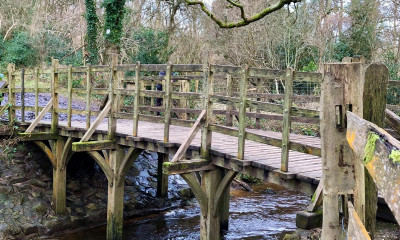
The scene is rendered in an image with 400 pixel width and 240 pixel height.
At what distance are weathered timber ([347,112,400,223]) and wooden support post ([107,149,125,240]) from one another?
700cm

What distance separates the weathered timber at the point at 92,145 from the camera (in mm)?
7582

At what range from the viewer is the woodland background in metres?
17.5

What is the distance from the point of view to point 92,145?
7.71 m

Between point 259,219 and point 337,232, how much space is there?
309 inches

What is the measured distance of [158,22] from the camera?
21.1 m

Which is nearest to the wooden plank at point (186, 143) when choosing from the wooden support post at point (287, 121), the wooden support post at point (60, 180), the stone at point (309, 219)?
the wooden support post at point (287, 121)

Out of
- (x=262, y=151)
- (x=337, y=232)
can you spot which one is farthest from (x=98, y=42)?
(x=337, y=232)

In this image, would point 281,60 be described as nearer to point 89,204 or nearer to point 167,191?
point 167,191

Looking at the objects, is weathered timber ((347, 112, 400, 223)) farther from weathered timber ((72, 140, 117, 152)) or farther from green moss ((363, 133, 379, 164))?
weathered timber ((72, 140, 117, 152))

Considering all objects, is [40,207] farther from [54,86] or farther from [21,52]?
[21,52]

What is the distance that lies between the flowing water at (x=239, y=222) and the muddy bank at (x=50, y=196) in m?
0.42

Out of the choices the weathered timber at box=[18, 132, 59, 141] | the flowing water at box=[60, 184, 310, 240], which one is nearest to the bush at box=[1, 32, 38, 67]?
the weathered timber at box=[18, 132, 59, 141]

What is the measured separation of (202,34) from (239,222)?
13066 mm

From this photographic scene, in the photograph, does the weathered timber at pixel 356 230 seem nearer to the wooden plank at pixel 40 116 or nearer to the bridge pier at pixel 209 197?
the bridge pier at pixel 209 197
